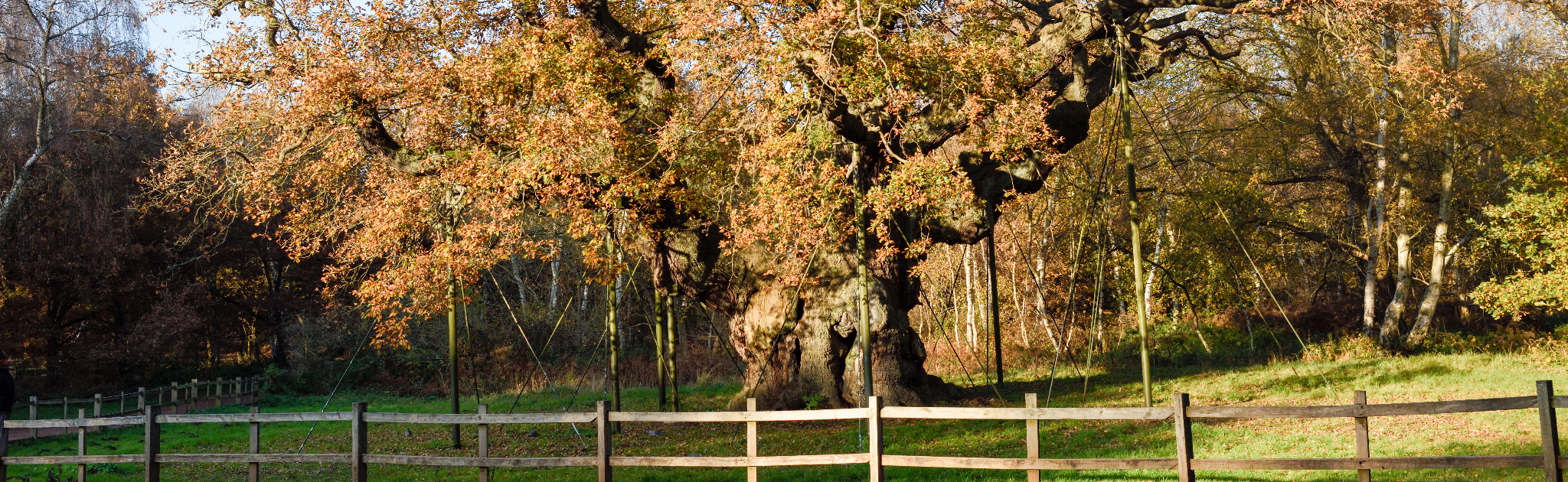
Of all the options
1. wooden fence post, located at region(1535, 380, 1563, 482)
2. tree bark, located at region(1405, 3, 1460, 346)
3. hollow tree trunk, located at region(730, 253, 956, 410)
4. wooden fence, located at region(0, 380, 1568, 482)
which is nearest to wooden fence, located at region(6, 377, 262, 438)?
wooden fence, located at region(0, 380, 1568, 482)

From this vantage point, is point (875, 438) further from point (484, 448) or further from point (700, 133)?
point (700, 133)

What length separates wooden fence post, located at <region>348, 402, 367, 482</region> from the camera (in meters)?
9.70

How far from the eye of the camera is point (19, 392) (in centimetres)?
2523

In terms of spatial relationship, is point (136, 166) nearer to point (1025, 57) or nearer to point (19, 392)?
point (19, 392)

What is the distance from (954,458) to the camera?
8.59 m

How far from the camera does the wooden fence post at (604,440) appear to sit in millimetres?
8984

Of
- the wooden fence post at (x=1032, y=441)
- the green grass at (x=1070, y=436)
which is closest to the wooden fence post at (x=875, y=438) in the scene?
the wooden fence post at (x=1032, y=441)

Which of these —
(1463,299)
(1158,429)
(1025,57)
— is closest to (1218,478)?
(1158,429)

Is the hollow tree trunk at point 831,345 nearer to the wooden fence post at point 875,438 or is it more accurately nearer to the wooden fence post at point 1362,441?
the wooden fence post at point 875,438

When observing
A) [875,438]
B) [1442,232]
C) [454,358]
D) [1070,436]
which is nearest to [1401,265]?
[1442,232]

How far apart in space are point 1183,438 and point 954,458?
6.20 ft

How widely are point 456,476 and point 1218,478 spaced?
8.61 metres

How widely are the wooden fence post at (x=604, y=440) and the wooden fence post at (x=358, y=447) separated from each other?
2.49 metres

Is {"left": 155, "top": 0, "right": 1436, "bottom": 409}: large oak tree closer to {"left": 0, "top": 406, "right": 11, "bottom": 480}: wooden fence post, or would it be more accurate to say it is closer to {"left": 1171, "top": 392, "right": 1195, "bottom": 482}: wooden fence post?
{"left": 0, "top": 406, "right": 11, "bottom": 480}: wooden fence post
